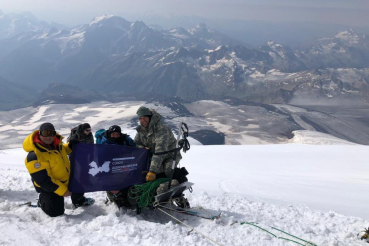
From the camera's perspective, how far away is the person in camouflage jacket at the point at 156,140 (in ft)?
19.0


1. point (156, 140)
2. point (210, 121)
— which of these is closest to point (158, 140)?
point (156, 140)

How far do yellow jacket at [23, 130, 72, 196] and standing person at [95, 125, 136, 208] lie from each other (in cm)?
88

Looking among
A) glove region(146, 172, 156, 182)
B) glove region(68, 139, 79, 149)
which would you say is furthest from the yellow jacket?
glove region(146, 172, 156, 182)

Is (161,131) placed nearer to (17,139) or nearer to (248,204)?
(248,204)

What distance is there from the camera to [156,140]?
19.5ft

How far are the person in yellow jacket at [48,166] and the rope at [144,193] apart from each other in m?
1.26

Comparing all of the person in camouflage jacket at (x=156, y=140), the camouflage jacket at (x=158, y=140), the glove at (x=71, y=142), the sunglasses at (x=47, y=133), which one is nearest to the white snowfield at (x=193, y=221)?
the person in camouflage jacket at (x=156, y=140)

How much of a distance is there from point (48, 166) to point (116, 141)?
1.41 meters

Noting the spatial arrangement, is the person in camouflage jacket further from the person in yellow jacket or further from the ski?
the person in yellow jacket

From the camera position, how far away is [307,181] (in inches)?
486

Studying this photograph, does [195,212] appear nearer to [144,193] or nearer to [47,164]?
[144,193]

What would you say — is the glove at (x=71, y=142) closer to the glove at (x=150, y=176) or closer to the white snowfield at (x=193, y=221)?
the white snowfield at (x=193, y=221)

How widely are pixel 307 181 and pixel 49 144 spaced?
10.6m

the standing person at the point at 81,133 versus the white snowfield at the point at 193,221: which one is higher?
the standing person at the point at 81,133
